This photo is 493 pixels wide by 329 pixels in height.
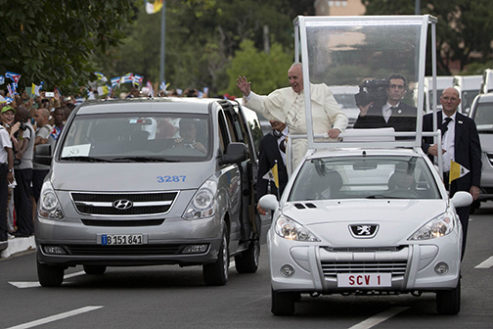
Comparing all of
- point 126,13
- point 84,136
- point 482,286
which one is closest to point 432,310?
point 482,286

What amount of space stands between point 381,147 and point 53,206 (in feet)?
10.6

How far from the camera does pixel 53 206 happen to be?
14562mm

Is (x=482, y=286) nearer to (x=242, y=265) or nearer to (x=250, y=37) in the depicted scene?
(x=242, y=265)

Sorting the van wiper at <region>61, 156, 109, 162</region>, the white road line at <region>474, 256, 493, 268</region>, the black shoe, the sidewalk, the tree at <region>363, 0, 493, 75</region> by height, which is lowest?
the tree at <region>363, 0, 493, 75</region>

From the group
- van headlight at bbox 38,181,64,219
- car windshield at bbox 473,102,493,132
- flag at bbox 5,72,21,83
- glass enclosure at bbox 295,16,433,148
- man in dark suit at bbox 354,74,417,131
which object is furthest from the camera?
car windshield at bbox 473,102,493,132

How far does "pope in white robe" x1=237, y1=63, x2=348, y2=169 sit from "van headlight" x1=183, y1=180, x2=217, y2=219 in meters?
1.40

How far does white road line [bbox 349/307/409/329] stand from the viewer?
11219 mm

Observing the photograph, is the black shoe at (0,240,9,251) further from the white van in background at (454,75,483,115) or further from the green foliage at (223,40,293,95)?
the green foliage at (223,40,293,95)

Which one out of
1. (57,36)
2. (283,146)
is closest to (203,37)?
(57,36)

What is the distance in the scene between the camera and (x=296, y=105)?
53.2 feet

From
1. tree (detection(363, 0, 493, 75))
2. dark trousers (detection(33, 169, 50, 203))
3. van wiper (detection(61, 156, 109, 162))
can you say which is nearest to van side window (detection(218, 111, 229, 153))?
van wiper (detection(61, 156, 109, 162))

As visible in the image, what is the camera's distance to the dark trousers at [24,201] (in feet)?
64.6

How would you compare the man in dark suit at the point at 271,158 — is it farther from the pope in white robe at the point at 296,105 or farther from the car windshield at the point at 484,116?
A: the car windshield at the point at 484,116

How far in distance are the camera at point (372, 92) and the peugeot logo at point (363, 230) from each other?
143 inches
